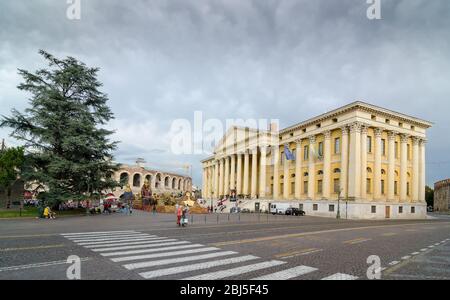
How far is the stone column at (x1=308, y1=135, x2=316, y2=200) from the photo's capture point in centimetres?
5019

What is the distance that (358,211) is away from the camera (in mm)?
41812

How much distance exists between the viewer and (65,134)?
3122cm

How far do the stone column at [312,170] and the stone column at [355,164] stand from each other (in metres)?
7.81

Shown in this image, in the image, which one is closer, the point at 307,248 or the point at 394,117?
the point at 307,248

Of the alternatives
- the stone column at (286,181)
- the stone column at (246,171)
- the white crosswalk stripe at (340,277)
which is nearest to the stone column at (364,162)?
the stone column at (286,181)

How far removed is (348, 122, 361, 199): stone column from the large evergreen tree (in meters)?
31.2

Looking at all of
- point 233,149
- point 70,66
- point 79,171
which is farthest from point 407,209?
point 70,66

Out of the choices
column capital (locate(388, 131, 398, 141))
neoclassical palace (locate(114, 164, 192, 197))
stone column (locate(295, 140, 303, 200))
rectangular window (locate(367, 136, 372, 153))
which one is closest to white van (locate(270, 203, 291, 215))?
stone column (locate(295, 140, 303, 200))

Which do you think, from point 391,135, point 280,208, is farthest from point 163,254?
point 391,135

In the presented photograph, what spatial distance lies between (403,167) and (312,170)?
44.8ft

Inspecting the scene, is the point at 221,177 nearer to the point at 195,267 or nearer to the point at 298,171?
the point at 298,171

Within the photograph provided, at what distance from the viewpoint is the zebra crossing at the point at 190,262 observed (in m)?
7.83
